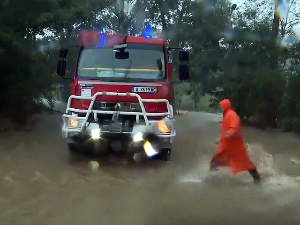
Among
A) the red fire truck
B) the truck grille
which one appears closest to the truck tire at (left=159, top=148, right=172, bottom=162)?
the red fire truck

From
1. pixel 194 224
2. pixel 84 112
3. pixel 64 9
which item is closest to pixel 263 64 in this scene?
pixel 64 9

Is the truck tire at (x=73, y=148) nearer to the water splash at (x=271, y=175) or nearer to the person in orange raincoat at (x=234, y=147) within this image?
the person in orange raincoat at (x=234, y=147)

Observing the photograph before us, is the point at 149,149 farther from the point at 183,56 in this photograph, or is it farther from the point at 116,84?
the point at 183,56

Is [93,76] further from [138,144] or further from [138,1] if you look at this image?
[138,1]

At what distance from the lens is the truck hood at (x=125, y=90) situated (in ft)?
Result: 32.8

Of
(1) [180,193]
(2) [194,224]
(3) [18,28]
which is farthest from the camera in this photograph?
(3) [18,28]

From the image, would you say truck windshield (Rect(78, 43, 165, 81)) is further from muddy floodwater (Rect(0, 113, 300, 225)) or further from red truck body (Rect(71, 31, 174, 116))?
muddy floodwater (Rect(0, 113, 300, 225))

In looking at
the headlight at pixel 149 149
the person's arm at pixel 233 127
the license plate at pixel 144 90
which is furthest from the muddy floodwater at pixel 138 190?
the license plate at pixel 144 90

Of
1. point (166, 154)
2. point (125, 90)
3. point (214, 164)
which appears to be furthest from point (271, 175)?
point (125, 90)

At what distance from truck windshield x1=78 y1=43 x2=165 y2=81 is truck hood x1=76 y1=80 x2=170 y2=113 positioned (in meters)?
0.16

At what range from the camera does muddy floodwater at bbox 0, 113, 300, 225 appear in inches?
256

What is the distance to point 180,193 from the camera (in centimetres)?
793

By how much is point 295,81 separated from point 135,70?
8.16 m

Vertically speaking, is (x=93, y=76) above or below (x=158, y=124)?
above
